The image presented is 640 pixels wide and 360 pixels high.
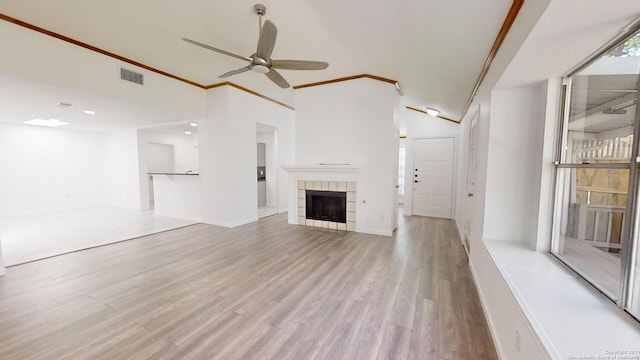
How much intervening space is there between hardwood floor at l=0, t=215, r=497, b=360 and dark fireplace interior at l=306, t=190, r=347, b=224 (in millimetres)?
1146

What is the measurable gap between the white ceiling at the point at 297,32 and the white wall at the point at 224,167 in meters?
1.19

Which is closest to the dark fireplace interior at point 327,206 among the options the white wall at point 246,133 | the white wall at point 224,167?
the white wall at point 246,133

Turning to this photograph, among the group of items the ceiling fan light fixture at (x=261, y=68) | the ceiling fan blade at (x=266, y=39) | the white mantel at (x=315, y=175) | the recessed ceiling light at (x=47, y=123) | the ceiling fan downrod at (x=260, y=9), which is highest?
the ceiling fan downrod at (x=260, y=9)

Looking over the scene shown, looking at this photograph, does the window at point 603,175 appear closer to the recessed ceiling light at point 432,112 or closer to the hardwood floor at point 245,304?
the hardwood floor at point 245,304

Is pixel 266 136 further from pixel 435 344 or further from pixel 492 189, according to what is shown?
pixel 435 344

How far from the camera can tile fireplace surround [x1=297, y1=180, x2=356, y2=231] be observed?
4574mm

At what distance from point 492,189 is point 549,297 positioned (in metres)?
1.17

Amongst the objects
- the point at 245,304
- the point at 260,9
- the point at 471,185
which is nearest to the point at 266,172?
the point at 260,9

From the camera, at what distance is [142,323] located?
1859mm

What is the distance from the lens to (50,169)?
621cm

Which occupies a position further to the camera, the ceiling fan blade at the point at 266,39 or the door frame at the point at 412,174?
the door frame at the point at 412,174

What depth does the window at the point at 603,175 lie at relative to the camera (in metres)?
1.20

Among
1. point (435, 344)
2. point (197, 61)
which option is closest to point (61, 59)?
point (197, 61)

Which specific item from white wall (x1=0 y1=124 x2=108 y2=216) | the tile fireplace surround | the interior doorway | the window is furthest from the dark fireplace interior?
white wall (x1=0 y1=124 x2=108 y2=216)
